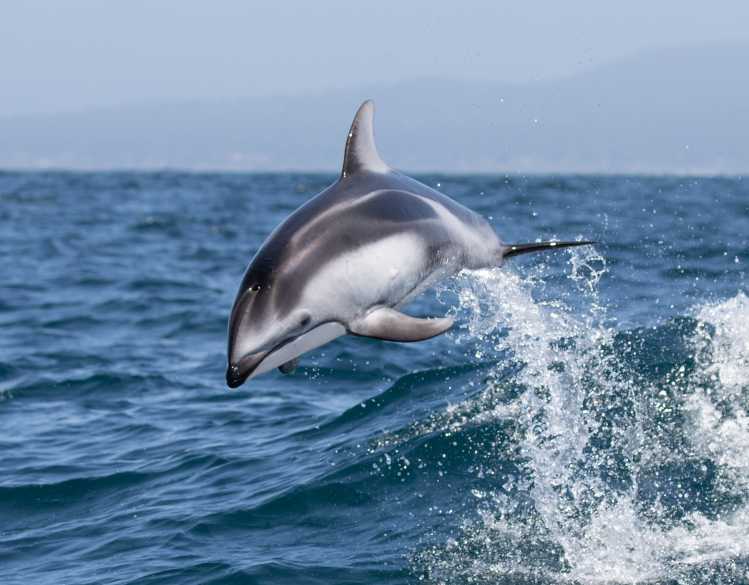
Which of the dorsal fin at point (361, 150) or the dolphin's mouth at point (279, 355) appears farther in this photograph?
the dorsal fin at point (361, 150)

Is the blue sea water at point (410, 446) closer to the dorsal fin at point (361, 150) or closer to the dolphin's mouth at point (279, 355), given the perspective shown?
the dorsal fin at point (361, 150)

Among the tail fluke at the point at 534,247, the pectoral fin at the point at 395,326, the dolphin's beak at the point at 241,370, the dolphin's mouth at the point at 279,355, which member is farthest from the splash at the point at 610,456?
the dolphin's beak at the point at 241,370

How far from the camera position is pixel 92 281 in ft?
66.2

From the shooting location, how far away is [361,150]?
659 centimetres

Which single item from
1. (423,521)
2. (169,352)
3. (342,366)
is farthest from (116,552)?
(169,352)

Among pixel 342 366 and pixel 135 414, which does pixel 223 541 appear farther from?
pixel 342 366

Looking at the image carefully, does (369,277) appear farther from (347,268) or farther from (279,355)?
(279,355)

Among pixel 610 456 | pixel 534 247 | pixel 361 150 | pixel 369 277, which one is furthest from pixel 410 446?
pixel 369 277

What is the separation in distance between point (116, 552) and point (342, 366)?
5.28 meters

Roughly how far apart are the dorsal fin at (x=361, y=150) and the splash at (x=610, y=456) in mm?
984

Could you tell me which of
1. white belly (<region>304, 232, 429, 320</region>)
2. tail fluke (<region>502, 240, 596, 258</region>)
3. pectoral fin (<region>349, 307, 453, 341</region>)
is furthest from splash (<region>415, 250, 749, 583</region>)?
pectoral fin (<region>349, 307, 453, 341</region>)

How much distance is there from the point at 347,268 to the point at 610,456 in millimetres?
3553

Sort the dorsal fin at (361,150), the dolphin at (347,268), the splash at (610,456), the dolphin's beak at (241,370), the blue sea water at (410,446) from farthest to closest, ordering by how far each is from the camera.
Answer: the blue sea water at (410,446) → the splash at (610,456) → the dorsal fin at (361,150) → the dolphin at (347,268) → the dolphin's beak at (241,370)

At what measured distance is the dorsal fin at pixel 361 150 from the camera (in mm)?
6547
